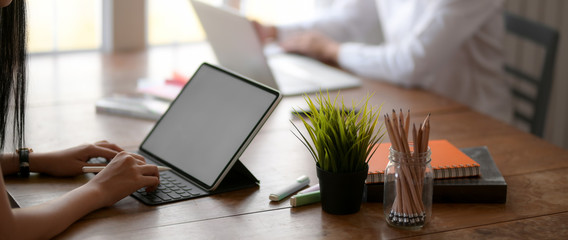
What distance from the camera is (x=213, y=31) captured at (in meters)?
2.00

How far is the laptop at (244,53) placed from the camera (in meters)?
1.93

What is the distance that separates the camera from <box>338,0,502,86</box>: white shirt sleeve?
85.1 inches

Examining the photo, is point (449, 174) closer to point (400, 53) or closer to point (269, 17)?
point (400, 53)

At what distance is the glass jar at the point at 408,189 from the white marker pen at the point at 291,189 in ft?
0.66

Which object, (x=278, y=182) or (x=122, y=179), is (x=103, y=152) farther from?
(x=278, y=182)

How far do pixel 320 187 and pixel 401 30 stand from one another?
1292 mm

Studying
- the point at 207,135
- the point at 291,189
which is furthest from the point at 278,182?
the point at 207,135

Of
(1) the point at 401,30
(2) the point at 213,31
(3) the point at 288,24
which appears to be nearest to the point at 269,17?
(3) the point at 288,24

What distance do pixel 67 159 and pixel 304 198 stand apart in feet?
1.59

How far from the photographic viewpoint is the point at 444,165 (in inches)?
51.6

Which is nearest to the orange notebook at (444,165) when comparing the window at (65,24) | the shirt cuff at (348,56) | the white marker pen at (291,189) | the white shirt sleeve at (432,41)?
the white marker pen at (291,189)

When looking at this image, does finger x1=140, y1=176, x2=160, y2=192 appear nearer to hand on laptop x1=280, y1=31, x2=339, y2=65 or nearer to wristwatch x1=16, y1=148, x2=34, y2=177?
wristwatch x1=16, y1=148, x2=34, y2=177

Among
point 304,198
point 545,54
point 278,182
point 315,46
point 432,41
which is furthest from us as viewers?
point 315,46

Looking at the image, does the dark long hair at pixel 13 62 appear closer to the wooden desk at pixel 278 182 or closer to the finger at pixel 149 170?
the wooden desk at pixel 278 182
